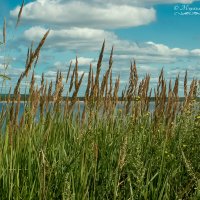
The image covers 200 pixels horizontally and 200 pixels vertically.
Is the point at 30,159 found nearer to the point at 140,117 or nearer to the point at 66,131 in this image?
the point at 66,131

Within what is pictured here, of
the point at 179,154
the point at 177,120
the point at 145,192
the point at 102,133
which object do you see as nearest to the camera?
the point at 145,192

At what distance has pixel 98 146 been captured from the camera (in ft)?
13.2

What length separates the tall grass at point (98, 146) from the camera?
290 cm

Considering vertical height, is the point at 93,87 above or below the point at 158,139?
above

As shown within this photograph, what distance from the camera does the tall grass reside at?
2.90 meters

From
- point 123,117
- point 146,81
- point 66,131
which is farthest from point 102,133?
point 146,81

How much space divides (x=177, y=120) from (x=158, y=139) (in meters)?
0.65

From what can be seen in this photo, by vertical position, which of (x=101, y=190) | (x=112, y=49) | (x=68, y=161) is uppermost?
(x=112, y=49)

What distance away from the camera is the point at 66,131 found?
443 cm

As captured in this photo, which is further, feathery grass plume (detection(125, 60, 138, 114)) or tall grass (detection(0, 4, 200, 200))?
feathery grass plume (detection(125, 60, 138, 114))

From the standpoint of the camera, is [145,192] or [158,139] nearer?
[145,192]

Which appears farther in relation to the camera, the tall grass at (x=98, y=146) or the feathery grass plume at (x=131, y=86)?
the feathery grass plume at (x=131, y=86)

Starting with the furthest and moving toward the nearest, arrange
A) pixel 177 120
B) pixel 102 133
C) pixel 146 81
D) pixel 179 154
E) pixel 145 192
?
pixel 146 81
pixel 177 120
pixel 102 133
pixel 179 154
pixel 145 192

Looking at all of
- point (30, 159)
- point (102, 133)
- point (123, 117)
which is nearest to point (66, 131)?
point (102, 133)
